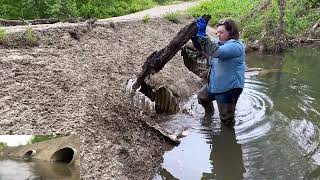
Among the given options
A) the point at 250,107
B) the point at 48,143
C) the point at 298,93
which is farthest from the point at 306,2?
the point at 48,143

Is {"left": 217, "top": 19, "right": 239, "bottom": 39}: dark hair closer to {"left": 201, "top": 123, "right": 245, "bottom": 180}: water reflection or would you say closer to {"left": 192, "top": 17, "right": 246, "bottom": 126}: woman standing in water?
{"left": 192, "top": 17, "right": 246, "bottom": 126}: woman standing in water

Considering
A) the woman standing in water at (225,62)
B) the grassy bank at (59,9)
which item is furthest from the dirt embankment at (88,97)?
the grassy bank at (59,9)

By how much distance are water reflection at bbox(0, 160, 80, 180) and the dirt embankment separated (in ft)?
1.59

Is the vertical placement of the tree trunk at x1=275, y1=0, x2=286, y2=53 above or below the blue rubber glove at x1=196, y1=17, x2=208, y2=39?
below

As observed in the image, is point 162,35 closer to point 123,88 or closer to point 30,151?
point 123,88

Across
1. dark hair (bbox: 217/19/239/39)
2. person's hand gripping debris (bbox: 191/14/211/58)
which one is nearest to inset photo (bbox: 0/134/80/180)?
person's hand gripping debris (bbox: 191/14/211/58)

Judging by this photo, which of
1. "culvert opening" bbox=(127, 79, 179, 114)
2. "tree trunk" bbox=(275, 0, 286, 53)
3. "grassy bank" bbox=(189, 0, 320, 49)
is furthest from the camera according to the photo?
"grassy bank" bbox=(189, 0, 320, 49)

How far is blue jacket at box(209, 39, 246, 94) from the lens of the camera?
268 inches

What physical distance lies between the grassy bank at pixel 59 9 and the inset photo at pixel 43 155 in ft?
43.0

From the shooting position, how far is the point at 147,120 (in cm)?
752

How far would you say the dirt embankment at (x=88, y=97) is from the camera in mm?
5887

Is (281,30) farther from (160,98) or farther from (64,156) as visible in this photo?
(64,156)

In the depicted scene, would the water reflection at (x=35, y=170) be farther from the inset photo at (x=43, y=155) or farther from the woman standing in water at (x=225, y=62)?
the woman standing in water at (x=225, y=62)

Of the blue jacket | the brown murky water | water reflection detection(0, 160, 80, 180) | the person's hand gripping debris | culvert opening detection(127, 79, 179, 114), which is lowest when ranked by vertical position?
the brown murky water
